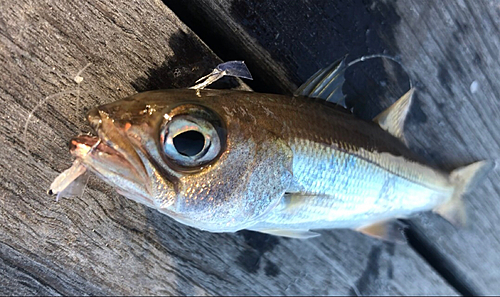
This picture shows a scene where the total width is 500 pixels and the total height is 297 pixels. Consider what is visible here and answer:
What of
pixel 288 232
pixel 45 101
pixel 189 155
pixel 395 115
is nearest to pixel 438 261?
pixel 395 115

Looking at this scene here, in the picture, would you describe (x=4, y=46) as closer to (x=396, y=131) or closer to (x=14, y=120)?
(x=14, y=120)

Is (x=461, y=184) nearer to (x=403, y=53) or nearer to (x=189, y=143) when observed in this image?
(x=403, y=53)

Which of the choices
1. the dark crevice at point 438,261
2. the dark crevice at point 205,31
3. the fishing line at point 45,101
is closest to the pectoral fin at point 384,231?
the dark crevice at point 438,261

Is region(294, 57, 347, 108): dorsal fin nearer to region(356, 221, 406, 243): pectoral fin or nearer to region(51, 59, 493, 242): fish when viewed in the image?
region(51, 59, 493, 242): fish

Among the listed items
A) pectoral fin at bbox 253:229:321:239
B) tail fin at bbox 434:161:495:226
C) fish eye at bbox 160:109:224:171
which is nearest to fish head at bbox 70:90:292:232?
fish eye at bbox 160:109:224:171

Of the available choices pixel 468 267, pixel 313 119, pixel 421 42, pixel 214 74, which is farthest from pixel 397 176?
pixel 468 267

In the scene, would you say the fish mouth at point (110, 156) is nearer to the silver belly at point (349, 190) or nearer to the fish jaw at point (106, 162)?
the fish jaw at point (106, 162)
